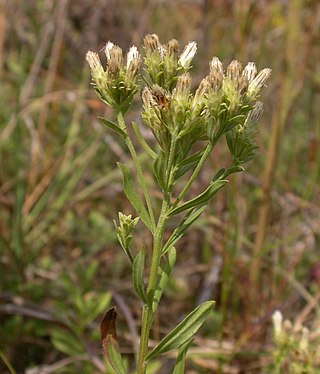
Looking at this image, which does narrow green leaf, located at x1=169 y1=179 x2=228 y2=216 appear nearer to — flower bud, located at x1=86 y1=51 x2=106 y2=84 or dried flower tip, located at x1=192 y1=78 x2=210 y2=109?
dried flower tip, located at x1=192 y1=78 x2=210 y2=109

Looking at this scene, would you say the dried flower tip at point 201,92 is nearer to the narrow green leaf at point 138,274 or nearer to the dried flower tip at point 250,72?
the dried flower tip at point 250,72

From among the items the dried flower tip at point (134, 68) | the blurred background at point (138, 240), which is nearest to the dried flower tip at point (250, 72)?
the dried flower tip at point (134, 68)

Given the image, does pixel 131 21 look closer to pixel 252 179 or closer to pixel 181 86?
pixel 252 179

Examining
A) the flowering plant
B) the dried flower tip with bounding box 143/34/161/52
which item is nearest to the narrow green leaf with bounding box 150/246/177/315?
the flowering plant

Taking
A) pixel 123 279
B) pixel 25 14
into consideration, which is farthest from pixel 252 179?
pixel 25 14

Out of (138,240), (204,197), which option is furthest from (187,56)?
(138,240)

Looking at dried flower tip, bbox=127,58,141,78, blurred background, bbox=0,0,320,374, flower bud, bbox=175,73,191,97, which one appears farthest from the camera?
blurred background, bbox=0,0,320,374

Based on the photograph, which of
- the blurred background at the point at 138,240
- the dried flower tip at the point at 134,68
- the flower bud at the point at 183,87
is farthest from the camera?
the blurred background at the point at 138,240
